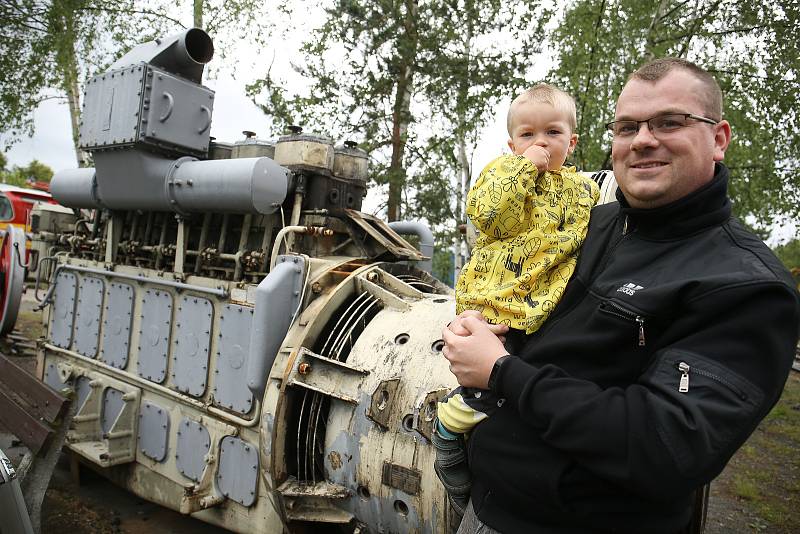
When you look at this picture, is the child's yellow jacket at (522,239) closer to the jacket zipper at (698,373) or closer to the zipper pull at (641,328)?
the zipper pull at (641,328)

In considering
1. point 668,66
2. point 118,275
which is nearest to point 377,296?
point 668,66

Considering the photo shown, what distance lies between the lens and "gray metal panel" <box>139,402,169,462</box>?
15.6 ft

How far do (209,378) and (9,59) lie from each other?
13083mm

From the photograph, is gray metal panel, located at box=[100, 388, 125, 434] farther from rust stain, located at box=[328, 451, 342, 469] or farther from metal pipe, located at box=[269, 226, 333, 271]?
rust stain, located at box=[328, 451, 342, 469]

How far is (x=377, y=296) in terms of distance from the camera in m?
3.83

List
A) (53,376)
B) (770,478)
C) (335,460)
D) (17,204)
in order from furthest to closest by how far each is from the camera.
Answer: (17,204) < (770,478) < (53,376) < (335,460)

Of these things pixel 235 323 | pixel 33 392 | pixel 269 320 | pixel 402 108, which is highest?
pixel 402 108

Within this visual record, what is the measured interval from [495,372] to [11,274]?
322 inches

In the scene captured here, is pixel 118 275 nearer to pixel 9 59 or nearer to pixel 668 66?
pixel 668 66

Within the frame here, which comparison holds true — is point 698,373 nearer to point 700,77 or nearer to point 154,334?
point 700,77

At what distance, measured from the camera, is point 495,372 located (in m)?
1.56

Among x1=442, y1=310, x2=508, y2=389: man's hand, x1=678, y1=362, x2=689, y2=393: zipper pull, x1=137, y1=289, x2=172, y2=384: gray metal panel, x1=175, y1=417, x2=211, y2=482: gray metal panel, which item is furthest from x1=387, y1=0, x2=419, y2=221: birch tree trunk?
x1=678, y1=362, x2=689, y2=393: zipper pull

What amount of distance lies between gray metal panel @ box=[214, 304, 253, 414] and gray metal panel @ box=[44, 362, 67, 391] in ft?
8.11

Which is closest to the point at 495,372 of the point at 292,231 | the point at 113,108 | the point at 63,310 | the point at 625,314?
the point at 625,314
